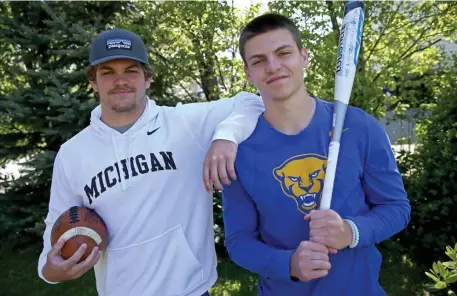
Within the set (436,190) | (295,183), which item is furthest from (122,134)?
(436,190)

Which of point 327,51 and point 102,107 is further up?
point 327,51

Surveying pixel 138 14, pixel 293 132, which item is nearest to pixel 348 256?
pixel 293 132

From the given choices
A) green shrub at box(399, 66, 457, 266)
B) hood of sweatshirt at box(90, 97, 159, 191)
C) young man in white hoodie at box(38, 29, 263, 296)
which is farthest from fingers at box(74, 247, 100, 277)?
green shrub at box(399, 66, 457, 266)

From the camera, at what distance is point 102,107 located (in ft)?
8.85

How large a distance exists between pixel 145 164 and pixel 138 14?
5.31 meters

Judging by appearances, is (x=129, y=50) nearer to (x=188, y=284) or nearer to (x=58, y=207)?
(x=58, y=207)

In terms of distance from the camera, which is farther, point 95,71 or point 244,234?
point 95,71

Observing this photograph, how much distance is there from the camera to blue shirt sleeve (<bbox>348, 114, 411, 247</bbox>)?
6.73 feet

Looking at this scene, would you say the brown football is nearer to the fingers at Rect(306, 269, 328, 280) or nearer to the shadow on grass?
the fingers at Rect(306, 269, 328, 280)

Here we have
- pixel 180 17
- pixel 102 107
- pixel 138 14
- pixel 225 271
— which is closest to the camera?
pixel 102 107

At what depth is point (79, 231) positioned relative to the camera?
94.0 inches

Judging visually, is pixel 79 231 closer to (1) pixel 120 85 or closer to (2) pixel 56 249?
(2) pixel 56 249

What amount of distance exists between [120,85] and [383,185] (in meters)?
1.45

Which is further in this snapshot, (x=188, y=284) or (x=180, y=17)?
(x=180, y=17)
